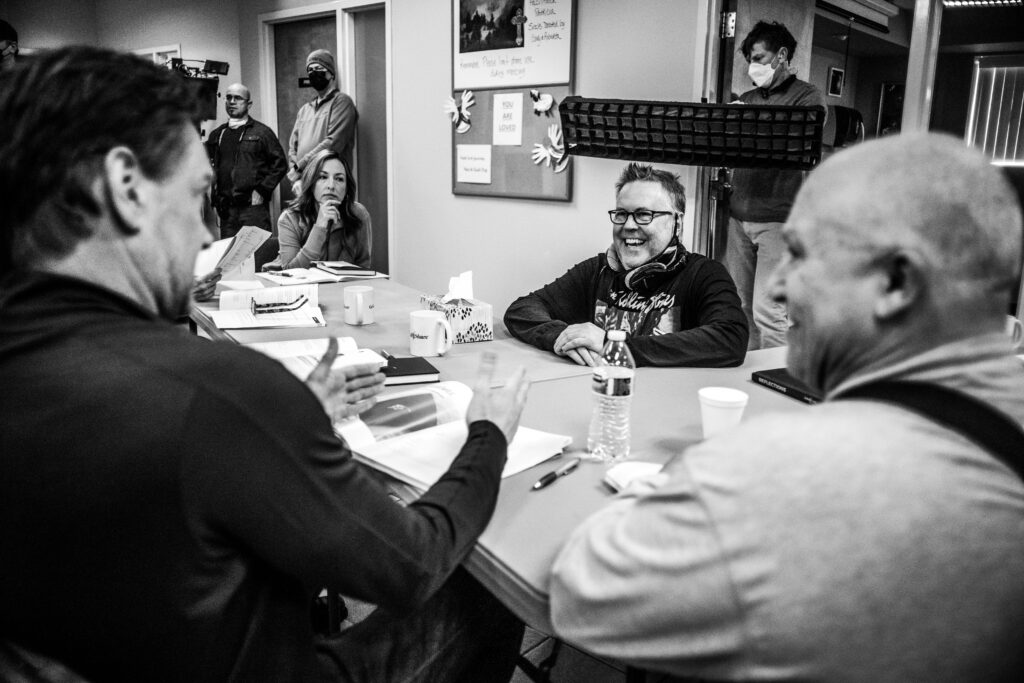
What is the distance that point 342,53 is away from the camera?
526cm

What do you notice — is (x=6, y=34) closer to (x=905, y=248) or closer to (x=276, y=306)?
(x=276, y=306)

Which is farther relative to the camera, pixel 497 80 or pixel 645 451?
pixel 497 80

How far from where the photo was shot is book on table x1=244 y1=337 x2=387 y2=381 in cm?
172

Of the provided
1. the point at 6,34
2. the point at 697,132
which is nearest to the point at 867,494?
the point at 697,132

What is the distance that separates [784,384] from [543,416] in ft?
1.85

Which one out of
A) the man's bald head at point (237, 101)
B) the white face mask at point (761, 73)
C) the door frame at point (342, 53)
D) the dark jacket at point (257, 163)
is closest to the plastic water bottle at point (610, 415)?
the white face mask at point (761, 73)

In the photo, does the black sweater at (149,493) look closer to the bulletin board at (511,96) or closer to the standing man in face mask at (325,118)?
the bulletin board at (511,96)

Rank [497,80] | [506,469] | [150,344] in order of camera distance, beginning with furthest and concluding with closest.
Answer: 1. [497,80]
2. [506,469]
3. [150,344]

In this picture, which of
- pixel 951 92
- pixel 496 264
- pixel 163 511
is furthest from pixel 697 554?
pixel 951 92

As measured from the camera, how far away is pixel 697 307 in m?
2.20

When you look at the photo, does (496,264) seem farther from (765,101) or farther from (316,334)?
(316,334)

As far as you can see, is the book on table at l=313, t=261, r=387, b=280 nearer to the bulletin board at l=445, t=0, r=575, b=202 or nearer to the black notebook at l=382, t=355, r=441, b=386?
the bulletin board at l=445, t=0, r=575, b=202

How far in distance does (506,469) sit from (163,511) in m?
0.60

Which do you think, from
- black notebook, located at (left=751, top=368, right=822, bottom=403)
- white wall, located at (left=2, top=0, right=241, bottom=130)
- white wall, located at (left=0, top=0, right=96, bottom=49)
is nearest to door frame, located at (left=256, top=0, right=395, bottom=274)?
white wall, located at (left=2, top=0, right=241, bottom=130)
